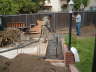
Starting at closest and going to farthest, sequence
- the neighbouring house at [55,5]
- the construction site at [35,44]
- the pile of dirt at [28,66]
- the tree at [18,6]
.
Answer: the pile of dirt at [28,66]
the construction site at [35,44]
the tree at [18,6]
the neighbouring house at [55,5]

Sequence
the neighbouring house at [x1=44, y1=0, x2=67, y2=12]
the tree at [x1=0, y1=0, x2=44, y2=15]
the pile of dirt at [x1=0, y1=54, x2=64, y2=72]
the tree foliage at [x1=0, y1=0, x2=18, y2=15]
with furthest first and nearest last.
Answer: the neighbouring house at [x1=44, y1=0, x2=67, y2=12], the tree at [x1=0, y1=0, x2=44, y2=15], the tree foliage at [x1=0, y1=0, x2=18, y2=15], the pile of dirt at [x1=0, y1=54, x2=64, y2=72]

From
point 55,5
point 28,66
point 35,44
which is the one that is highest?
point 55,5

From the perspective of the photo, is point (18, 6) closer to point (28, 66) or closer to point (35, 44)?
point (35, 44)

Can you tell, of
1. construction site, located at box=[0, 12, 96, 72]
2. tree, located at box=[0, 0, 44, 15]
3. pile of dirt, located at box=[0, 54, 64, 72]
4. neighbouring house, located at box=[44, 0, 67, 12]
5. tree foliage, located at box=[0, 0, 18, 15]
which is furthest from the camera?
neighbouring house, located at box=[44, 0, 67, 12]

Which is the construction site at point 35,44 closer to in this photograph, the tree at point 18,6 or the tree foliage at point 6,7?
the tree foliage at point 6,7

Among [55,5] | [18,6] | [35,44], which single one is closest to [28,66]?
[35,44]

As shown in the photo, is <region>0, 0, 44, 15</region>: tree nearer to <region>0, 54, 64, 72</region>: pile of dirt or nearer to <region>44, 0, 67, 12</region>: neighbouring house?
<region>44, 0, 67, 12</region>: neighbouring house

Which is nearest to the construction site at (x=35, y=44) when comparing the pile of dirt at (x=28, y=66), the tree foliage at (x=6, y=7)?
the pile of dirt at (x=28, y=66)

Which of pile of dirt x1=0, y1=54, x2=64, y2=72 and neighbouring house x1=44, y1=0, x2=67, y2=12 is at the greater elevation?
neighbouring house x1=44, y1=0, x2=67, y2=12

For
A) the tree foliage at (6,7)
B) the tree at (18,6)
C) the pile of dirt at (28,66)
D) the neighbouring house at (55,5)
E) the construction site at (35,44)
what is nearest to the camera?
the pile of dirt at (28,66)

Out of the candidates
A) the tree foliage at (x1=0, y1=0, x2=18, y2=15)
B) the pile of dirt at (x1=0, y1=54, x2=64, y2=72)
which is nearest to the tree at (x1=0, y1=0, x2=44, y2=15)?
the tree foliage at (x1=0, y1=0, x2=18, y2=15)

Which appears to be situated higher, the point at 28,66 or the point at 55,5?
the point at 55,5

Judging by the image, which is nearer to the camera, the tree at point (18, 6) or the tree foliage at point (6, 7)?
the tree foliage at point (6, 7)

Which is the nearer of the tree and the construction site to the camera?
the construction site
